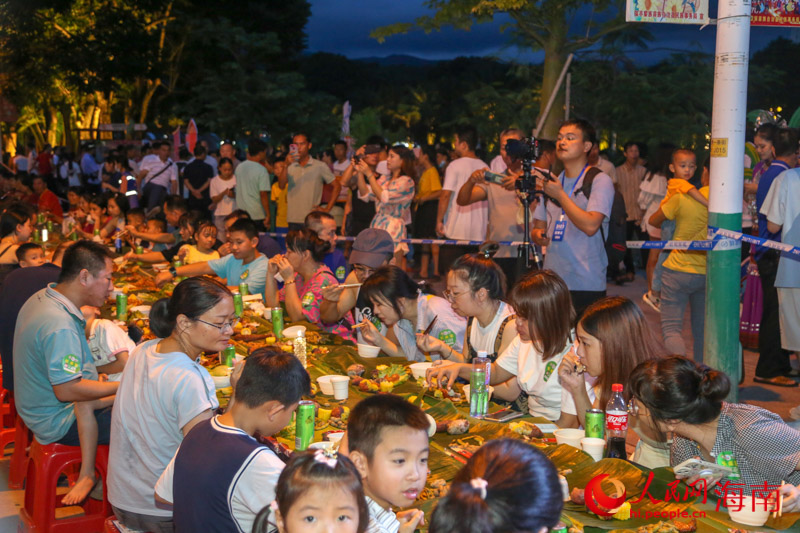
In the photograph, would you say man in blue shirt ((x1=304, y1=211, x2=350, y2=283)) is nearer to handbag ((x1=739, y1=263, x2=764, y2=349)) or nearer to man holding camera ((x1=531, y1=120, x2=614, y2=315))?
man holding camera ((x1=531, y1=120, x2=614, y2=315))

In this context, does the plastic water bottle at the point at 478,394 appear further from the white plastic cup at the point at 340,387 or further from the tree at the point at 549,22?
the tree at the point at 549,22

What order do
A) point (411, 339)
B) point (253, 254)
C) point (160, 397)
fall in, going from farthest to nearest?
point (253, 254) < point (411, 339) < point (160, 397)

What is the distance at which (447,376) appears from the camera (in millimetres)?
3982

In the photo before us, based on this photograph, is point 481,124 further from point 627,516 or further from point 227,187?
point 627,516

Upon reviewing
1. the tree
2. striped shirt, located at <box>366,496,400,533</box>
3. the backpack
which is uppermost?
the tree

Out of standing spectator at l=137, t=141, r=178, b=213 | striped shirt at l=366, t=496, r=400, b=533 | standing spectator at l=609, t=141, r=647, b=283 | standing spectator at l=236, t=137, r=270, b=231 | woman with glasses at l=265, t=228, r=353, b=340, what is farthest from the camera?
standing spectator at l=137, t=141, r=178, b=213

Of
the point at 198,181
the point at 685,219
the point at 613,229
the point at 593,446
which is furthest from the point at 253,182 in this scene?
the point at 593,446

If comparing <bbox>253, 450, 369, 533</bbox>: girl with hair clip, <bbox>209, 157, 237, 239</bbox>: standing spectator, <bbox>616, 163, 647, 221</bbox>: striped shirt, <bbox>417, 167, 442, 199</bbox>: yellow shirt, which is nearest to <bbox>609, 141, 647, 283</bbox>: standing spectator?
<bbox>616, 163, 647, 221</bbox>: striped shirt

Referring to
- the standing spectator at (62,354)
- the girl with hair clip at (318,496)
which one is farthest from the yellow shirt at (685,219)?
the girl with hair clip at (318,496)

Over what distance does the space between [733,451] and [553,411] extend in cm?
122

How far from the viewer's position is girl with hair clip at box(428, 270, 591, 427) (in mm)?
3816

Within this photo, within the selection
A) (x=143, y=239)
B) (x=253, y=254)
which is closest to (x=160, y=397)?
(x=253, y=254)

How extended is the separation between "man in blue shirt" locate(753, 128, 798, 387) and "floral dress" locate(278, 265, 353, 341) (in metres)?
3.18

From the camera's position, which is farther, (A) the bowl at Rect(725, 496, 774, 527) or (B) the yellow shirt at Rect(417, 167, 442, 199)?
(B) the yellow shirt at Rect(417, 167, 442, 199)
